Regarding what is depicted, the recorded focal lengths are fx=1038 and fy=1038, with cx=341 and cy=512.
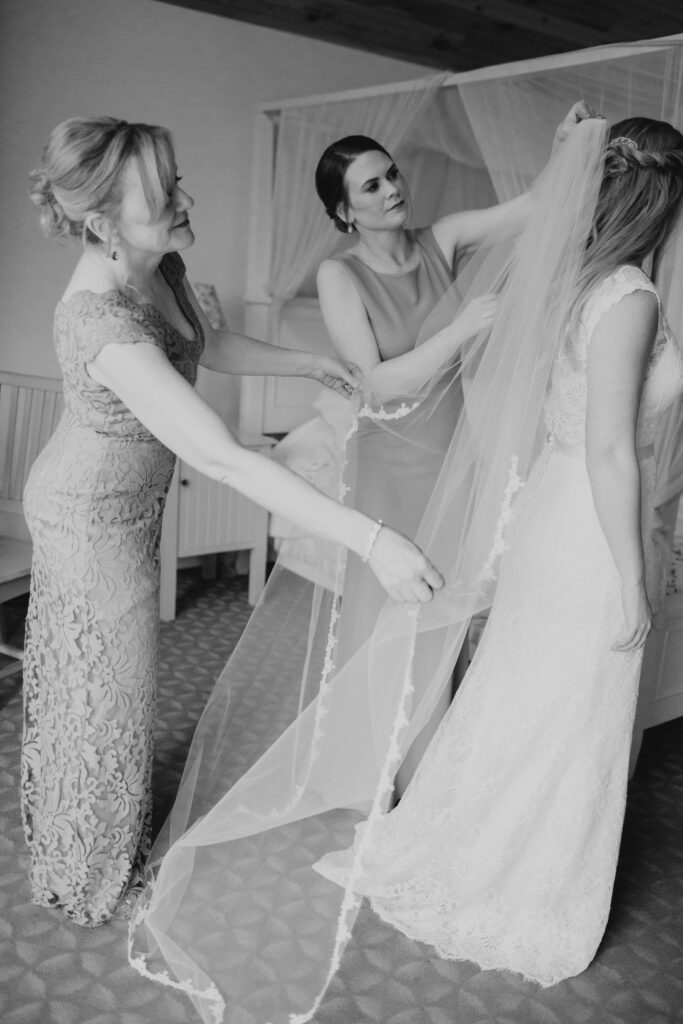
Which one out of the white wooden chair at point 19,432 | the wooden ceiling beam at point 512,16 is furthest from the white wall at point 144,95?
the white wooden chair at point 19,432

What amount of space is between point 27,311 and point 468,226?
87.8 inches

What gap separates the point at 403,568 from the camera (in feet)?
4.90

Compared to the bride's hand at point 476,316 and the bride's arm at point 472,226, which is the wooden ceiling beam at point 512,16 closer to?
the bride's arm at point 472,226

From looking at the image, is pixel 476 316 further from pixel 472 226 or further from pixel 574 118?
pixel 472 226

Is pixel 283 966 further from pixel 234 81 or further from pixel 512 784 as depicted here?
pixel 234 81

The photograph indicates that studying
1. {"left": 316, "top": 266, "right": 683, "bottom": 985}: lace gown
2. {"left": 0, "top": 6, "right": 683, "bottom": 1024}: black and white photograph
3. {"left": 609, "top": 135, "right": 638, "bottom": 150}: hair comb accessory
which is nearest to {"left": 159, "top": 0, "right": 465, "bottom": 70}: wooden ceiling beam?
{"left": 0, "top": 6, "right": 683, "bottom": 1024}: black and white photograph

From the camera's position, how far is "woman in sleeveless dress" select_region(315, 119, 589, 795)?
2.48 m

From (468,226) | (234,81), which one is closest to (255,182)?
(234,81)

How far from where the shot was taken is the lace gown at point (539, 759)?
203 cm

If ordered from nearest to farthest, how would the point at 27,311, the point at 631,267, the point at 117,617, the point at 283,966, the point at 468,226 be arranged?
the point at 631,267
the point at 283,966
the point at 117,617
the point at 468,226
the point at 27,311

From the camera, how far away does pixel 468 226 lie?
2607mm

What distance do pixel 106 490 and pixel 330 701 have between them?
0.65m

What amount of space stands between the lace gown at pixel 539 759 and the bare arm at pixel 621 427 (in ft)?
0.32

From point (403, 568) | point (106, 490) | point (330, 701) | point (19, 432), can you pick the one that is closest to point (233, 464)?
point (403, 568)
